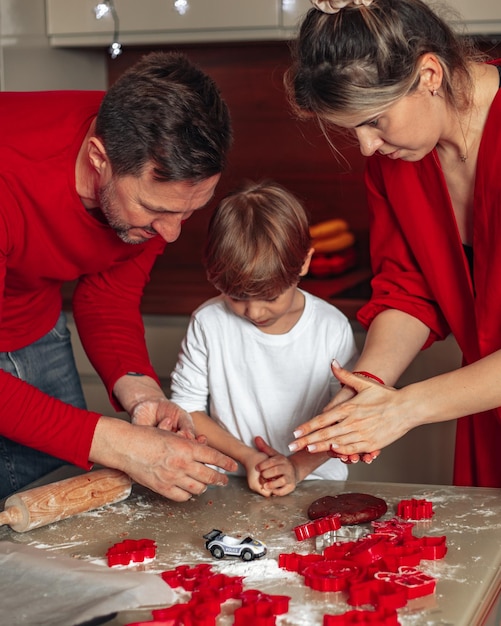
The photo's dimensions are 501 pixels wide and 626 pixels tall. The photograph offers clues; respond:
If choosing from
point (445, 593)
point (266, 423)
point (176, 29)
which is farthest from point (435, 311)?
point (176, 29)

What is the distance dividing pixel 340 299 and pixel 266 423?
68cm

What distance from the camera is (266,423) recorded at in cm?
171

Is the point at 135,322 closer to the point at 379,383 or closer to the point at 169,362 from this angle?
the point at 379,383

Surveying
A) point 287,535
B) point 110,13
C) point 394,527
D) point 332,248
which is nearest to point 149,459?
point 287,535

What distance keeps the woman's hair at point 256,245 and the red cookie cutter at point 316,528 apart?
0.48 meters

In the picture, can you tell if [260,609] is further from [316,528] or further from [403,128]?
[403,128]

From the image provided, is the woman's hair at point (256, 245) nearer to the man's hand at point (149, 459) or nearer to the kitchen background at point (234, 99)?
the man's hand at point (149, 459)

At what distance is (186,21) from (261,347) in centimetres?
112

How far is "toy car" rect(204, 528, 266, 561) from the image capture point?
112 centimetres

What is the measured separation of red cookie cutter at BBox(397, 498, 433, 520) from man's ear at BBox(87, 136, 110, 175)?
646 mm

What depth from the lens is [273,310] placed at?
162 centimetres

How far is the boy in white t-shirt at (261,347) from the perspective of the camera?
5.17 ft

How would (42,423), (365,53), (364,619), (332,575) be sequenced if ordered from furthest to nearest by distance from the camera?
1. (42,423)
2. (365,53)
3. (332,575)
4. (364,619)

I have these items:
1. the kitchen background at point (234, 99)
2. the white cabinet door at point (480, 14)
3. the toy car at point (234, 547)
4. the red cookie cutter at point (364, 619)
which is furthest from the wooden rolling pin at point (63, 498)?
the white cabinet door at point (480, 14)
